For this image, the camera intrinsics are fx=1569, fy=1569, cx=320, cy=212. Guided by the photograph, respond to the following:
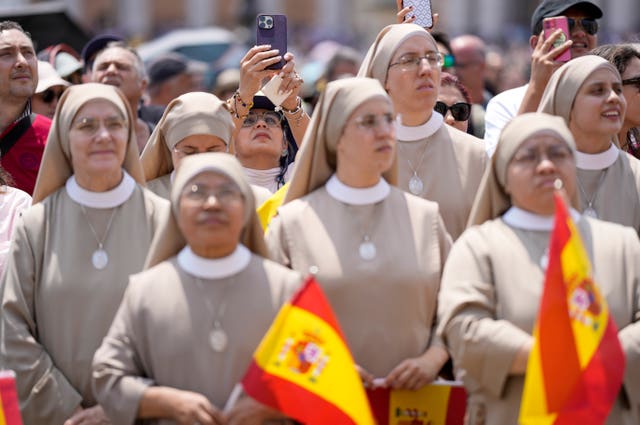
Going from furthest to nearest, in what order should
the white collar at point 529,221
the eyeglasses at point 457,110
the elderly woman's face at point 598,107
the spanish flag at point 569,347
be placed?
the eyeglasses at point 457,110 → the elderly woman's face at point 598,107 → the white collar at point 529,221 → the spanish flag at point 569,347

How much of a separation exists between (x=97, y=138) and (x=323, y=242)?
1173 mm

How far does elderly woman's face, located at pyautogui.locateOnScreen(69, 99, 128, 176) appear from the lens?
7.36 meters

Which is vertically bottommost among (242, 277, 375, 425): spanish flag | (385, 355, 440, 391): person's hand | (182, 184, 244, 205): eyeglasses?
(385, 355, 440, 391): person's hand

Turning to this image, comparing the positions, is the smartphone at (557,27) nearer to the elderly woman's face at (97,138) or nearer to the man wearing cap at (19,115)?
the elderly woman's face at (97,138)

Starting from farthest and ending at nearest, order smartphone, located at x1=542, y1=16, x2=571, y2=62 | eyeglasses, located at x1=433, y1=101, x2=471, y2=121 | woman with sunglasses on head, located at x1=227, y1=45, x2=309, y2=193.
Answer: eyeglasses, located at x1=433, y1=101, x2=471, y2=121 < woman with sunglasses on head, located at x1=227, y1=45, x2=309, y2=193 < smartphone, located at x1=542, y1=16, x2=571, y2=62

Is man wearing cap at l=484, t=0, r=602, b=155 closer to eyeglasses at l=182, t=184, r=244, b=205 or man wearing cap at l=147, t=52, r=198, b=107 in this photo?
eyeglasses at l=182, t=184, r=244, b=205

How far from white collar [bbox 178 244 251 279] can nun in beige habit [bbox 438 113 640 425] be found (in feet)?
3.00

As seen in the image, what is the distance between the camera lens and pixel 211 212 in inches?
266

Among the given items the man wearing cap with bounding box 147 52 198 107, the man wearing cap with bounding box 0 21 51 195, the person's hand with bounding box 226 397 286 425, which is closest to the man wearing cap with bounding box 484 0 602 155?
the person's hand with bounding box 226 397 286 425

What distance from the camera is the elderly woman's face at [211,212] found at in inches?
266

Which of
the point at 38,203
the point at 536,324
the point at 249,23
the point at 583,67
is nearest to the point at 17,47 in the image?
the point at 38,203

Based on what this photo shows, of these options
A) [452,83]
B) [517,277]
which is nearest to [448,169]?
[517,277]

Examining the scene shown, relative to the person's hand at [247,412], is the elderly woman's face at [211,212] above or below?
above

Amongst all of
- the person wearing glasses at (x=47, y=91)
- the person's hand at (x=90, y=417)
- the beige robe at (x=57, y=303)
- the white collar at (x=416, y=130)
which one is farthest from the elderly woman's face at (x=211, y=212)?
the person wearing glasses at (x=47, y=91)
